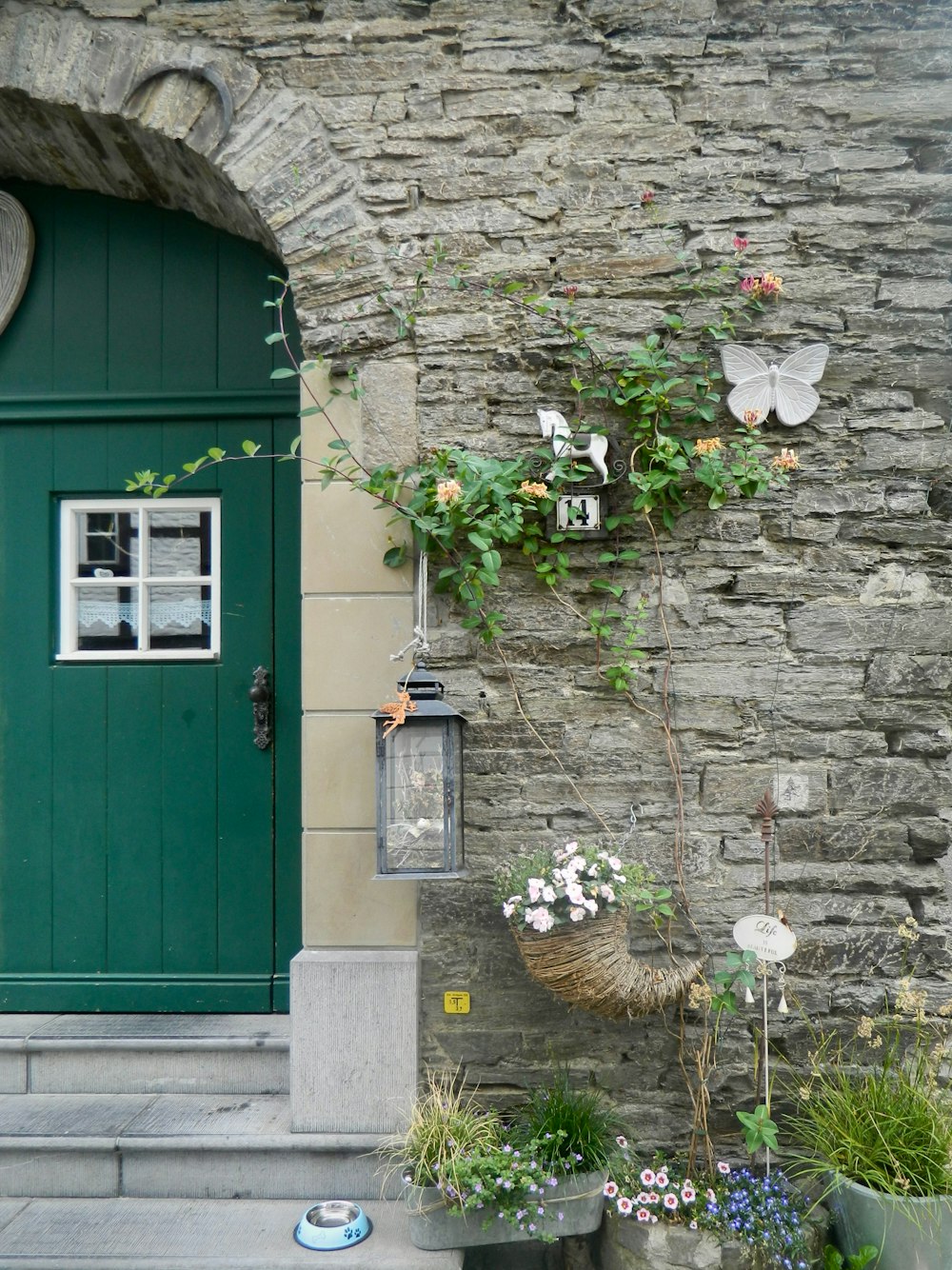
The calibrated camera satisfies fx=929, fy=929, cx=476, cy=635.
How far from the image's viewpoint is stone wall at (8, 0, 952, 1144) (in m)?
2.71

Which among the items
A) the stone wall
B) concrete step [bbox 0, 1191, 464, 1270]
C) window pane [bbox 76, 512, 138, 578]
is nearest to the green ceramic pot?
the stone wall

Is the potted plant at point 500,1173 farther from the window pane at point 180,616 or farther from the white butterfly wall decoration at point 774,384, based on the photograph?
the white butterfly wall decoration at point 774,384

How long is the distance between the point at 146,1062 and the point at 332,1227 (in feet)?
2.88

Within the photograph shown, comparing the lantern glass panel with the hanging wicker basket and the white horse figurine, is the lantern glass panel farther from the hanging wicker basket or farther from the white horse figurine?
the white horse figurine

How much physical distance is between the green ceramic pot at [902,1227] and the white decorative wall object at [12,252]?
370cm

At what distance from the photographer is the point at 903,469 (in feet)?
9.04

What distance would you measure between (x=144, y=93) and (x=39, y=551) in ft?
4.98

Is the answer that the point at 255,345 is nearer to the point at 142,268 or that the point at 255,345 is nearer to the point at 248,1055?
the point at 142,268

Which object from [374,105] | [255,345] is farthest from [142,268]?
[374,105]

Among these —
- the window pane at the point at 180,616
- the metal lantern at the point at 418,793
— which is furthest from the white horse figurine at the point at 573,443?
the window pane at the point at 180,616

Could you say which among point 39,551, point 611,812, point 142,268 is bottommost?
point 611,812

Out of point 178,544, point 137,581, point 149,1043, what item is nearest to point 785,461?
point 178,544

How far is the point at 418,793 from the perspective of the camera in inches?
97.4

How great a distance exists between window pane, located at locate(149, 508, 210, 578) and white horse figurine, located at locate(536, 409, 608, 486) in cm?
132
